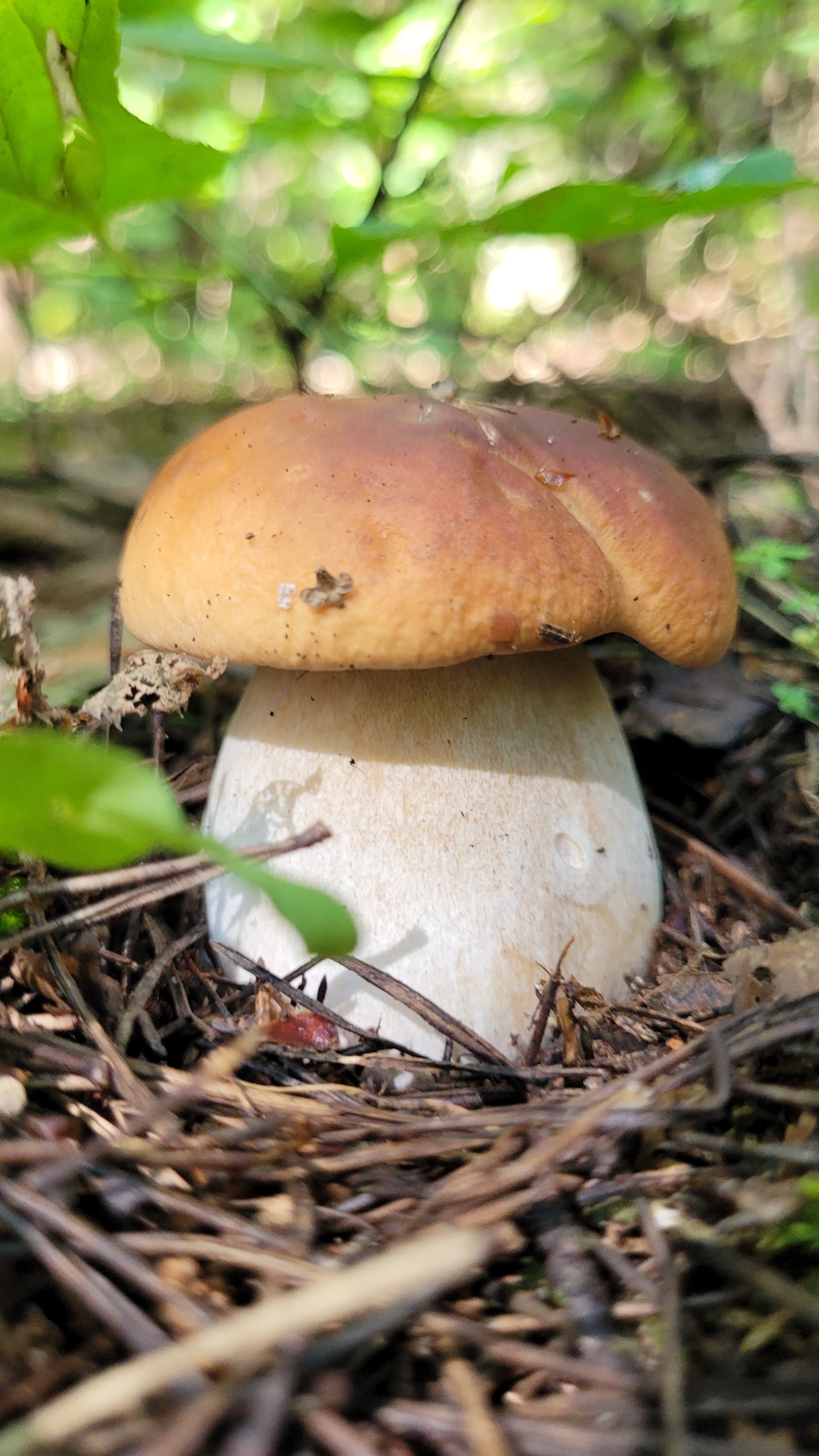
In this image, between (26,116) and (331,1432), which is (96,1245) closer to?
(331,1432)

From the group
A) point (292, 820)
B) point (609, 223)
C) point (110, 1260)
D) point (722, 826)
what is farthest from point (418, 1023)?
point (609, 223)

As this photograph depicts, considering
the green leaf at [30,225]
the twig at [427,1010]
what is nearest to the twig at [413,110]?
the green leaf at [30,225]

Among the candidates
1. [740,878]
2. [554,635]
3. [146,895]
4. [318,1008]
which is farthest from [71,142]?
[740,878]

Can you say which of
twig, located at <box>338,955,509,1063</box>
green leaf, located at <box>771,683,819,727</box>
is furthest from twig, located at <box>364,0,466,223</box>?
twig, located at <box>338,955,509,1063</box>

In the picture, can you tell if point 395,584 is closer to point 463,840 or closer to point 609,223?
point 463,840

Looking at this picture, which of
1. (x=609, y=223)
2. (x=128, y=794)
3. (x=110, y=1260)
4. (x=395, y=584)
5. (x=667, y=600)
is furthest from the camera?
(x=609, y=223)

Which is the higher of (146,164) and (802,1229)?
(146,164)

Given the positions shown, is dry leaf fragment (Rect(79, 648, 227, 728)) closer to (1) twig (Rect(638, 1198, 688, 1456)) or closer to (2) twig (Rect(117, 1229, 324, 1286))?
(2) twig (Rect(117, 1229, 324, 1286))

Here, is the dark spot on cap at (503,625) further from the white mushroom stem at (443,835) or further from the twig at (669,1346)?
the twig at (669,1346)
